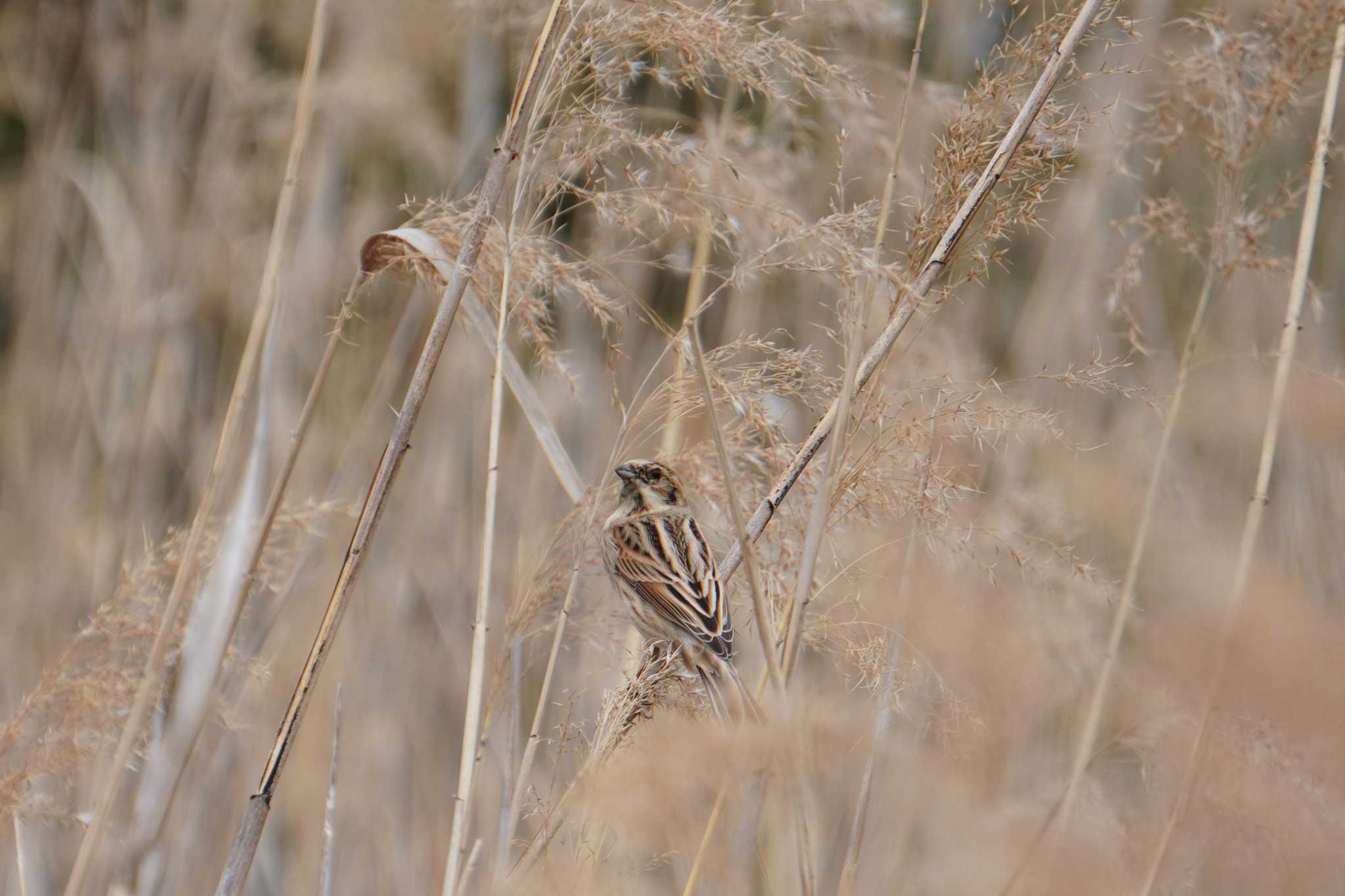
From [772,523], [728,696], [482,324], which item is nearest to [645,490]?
[772,523]

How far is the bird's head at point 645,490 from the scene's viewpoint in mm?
2715

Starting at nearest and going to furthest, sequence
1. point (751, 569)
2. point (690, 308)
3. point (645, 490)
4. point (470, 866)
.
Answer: point (751, 569)
point (470, 866)
point (690, 308)
point (645, 490)

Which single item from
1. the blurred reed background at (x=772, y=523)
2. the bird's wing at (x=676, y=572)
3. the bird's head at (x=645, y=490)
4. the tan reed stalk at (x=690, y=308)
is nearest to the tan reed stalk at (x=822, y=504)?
the blurred reed background at (x=772, y=523)

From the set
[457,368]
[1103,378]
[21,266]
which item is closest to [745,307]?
[457,368]

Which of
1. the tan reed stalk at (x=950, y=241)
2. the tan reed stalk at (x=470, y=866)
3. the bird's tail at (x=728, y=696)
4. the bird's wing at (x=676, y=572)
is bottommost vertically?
the bird's wing at (x=676, y=572)

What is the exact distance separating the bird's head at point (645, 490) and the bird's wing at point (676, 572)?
0.16 ft

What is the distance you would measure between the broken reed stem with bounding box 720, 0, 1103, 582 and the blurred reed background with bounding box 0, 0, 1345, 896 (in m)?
0.03

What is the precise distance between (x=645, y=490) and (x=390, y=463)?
1466 mm

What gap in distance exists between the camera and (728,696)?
178 centimetres

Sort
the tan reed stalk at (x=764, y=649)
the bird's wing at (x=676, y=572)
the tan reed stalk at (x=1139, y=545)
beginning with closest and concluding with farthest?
the tan reed stalk at (x=764, y=649), the tan reed stalk at (x=1139, y=545), the bird's wing at (x=676, y=572)

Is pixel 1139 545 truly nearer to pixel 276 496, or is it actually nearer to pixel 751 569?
pixel 751 569

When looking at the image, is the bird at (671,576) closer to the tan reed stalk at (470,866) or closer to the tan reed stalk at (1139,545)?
the tan reed stalk at (470,866)

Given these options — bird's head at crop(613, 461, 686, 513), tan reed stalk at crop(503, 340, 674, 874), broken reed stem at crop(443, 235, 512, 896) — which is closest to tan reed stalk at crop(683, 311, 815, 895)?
tan reed stalk at crop(503, 340, 674, 874)

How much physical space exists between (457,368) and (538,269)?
2.17 metres
